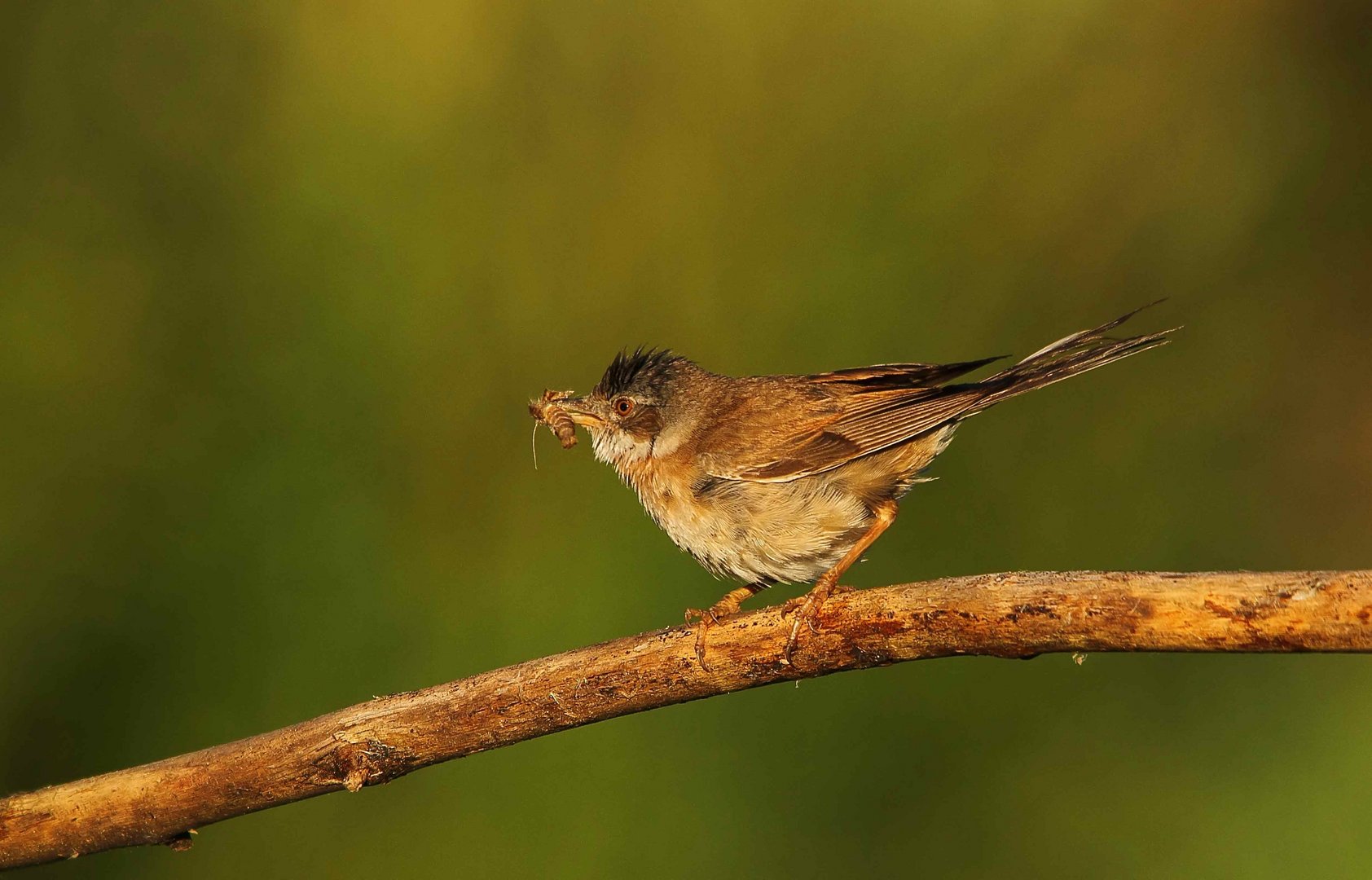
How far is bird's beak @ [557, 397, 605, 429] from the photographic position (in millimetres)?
3929

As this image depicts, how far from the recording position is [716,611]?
342cm

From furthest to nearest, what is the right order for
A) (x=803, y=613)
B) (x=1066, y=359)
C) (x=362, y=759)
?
(x=1066, y=359) → (x=362, y=759) → (x=803, y=613)

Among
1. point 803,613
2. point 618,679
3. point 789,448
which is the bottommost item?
point 618,679

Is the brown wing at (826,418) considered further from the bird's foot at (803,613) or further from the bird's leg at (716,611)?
the bird's foot at (803,613)

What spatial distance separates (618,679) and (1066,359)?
148cm

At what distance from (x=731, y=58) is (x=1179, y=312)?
105 inches

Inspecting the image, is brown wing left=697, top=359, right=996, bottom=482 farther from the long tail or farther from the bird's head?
the bird's head

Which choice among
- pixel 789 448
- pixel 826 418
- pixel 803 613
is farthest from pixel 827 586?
pixel 826 418

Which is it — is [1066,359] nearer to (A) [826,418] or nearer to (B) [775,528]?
(A) [826,418]

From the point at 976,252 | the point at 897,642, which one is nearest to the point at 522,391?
the point at 976,252

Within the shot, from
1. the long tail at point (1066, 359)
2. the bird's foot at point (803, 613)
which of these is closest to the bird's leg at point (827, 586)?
the bird's foot at point (803, 613)

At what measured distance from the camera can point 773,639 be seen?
268 centimetres

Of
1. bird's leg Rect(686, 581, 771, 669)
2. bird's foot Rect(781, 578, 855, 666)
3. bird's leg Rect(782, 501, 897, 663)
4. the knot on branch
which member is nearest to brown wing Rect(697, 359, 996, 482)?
bird's leg Rect(782, 501, 897, 663)

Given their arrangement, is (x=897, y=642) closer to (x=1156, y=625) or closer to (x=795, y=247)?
(x=1156, y=625)
